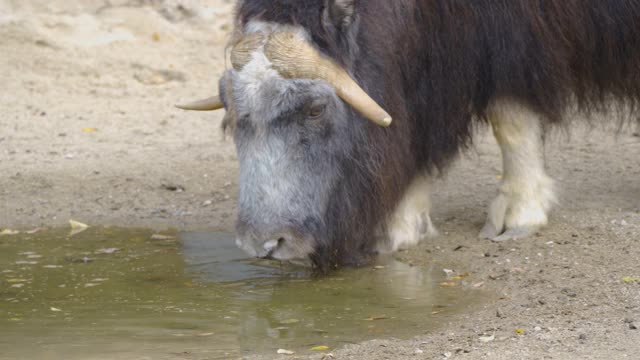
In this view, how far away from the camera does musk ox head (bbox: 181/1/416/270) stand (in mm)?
5262

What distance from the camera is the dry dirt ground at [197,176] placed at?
16.2 feet

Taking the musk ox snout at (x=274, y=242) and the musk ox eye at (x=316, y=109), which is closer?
the musk ox snout at (x=274, y=242)

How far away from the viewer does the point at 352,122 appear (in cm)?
550

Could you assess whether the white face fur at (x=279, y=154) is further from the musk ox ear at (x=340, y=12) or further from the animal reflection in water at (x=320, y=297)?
the animal reflection in water at (x=320, y=297)

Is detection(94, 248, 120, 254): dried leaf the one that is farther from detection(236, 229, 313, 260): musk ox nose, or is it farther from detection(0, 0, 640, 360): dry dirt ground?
detection(236, 229, 313, 260): musk ox nose

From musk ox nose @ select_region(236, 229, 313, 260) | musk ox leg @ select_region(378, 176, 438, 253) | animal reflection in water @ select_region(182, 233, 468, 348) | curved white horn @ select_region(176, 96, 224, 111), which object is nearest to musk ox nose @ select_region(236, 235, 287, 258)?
musk ox nose @ select_region(236, 229, 313, 260)

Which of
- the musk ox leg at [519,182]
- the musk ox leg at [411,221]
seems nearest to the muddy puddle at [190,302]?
the musk ox leg at [411,221]

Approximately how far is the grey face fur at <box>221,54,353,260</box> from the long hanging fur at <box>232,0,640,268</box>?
169 mm

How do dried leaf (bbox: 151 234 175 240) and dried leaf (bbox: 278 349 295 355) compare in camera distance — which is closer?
dried leaf (bbox: 278 349 295 355)

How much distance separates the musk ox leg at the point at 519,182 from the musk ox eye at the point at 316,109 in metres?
1.15

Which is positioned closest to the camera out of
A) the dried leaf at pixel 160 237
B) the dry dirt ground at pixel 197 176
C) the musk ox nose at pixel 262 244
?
the dry dirt ground at pixel 197 176

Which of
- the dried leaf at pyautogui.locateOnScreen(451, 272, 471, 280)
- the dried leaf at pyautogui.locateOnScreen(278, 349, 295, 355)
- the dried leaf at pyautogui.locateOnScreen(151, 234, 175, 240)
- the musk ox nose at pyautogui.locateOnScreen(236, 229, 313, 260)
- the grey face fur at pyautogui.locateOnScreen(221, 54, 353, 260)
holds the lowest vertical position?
the dried leaf at pyautogui.locateOnScreen(151, 234, 175, 240)

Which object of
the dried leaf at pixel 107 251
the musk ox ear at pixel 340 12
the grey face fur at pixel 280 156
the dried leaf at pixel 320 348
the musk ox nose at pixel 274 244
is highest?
the musk ox ear at pixel 340 12

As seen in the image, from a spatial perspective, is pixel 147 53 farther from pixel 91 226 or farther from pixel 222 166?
pixel 91 226
